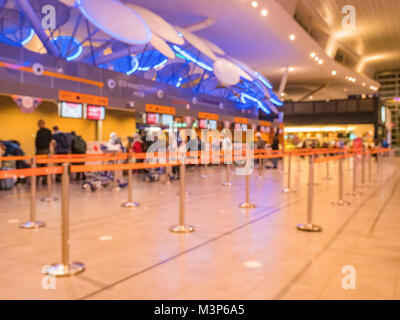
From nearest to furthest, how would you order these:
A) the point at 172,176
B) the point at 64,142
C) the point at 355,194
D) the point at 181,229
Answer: the point at 181,229, the point at 355,194, the point at 64,142, the point at 172,176

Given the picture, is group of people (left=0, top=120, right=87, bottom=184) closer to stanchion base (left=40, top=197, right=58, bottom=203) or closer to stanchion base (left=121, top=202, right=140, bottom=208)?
stanchion base (left=40, top=197, right=58, bottom=203)

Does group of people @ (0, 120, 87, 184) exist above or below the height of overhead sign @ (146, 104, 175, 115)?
below

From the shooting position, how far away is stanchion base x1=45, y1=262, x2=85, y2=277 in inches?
129

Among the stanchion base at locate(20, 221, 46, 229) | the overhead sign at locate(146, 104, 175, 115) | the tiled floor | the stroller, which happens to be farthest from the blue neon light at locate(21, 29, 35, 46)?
the stanchion base at locate(20, 221, 46, 229)

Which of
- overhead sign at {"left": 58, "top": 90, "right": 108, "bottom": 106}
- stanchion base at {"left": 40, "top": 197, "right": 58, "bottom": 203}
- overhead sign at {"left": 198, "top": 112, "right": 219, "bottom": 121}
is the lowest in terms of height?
stanchion base at {"left": 40, "top": 197, "right": 58, "bottom": 203}

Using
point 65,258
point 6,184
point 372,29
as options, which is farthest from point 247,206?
point 372,29

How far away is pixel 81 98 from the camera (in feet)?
37.6

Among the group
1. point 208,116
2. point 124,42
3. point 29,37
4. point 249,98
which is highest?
point 29,37

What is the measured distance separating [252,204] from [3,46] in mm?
7850

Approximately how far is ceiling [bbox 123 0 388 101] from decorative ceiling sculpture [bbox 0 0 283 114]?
34.0 inches

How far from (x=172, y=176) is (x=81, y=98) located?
4.01m

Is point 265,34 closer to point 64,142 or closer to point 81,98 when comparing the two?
point 81,98

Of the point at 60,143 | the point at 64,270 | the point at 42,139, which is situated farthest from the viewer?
the point at 60,143
